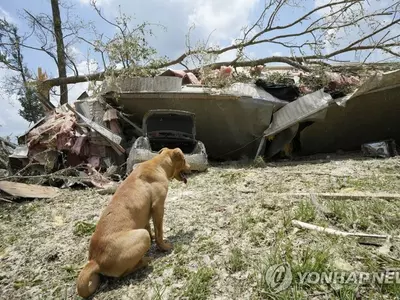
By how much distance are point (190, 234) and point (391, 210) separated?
90.3 inches

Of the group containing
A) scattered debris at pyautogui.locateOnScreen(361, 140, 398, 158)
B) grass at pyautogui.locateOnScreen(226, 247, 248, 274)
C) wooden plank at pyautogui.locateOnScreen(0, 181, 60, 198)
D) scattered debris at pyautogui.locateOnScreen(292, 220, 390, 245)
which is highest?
scattered debris at pyautogui.locateOnScreen(361, 140, 398, 158)

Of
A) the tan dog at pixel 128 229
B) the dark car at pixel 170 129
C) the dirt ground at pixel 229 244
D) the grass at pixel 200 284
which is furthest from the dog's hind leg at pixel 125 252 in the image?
the dark car at pixel 170 129

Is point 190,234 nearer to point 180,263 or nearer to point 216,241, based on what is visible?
point 216,241

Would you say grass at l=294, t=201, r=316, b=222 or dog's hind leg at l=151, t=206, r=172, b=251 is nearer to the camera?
dog's hind leg at l=151, t=206, r=172, b=251

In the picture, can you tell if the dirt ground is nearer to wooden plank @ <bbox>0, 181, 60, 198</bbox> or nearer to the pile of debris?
wooden plank @ <bbox>0, 181, 60, 198</bbox>

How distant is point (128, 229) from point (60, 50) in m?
11.9

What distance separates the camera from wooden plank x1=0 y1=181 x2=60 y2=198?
6.36m

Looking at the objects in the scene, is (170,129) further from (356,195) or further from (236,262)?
(236,262)

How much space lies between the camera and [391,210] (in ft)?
12.1

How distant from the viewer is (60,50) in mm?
12828

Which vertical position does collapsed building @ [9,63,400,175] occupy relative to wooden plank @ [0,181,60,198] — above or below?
above

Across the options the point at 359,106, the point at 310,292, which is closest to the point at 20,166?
Result: the point at 310,292

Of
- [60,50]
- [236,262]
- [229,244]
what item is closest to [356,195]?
[229,244]

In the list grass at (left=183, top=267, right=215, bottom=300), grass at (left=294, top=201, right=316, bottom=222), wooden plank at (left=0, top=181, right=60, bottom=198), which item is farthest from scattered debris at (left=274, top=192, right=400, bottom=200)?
wooden plank at (left=0, top=181, right=60, bottom=198)
